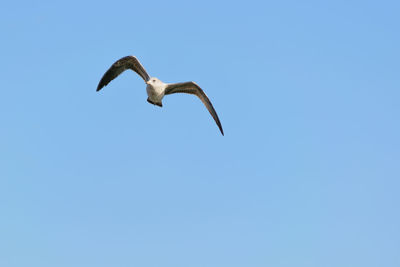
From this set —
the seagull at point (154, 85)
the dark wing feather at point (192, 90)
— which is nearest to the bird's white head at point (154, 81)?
the seagull at point (154, 85)

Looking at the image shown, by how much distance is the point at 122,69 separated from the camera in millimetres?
32375

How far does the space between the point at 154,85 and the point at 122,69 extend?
3889 millimetres

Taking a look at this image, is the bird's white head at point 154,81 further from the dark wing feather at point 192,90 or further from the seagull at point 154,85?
the dark wing feather at point 192,90

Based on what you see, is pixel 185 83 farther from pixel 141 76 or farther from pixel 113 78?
pixel 113 78

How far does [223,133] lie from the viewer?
3306 cm

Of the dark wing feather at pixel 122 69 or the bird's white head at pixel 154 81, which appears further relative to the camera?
the dark wing feather at pixel 122 69

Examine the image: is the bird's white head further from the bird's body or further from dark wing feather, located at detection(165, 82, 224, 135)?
dark wing feather, located at detection(165, 82, 224, 135)

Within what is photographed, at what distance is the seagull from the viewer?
29.7 m

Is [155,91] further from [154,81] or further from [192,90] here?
[192,90]

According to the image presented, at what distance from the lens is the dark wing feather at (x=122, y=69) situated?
102ft

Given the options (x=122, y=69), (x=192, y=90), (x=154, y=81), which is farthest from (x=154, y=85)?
(x=122, y=69)

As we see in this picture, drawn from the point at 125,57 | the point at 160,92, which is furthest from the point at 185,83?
the point at 125,57

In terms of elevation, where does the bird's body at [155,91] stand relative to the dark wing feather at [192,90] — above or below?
below

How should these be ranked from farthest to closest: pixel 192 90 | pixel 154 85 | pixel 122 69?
pixel 122 69, pixel 192 90, pixel 154 85
